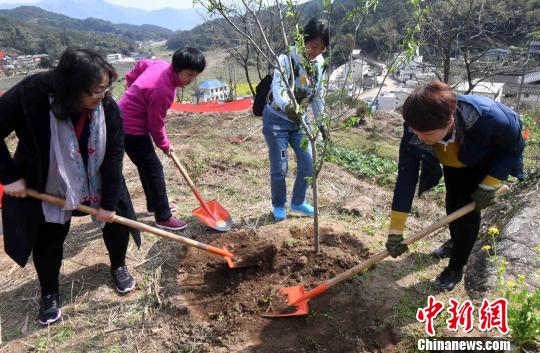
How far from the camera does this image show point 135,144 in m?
3.24

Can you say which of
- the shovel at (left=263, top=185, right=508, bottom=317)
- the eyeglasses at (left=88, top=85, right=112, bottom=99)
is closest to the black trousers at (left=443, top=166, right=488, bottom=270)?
the shovel at (left=263, top=185, right=508, bottom=317)

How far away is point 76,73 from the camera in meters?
1.82

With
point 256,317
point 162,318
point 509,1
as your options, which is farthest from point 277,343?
point 509,1

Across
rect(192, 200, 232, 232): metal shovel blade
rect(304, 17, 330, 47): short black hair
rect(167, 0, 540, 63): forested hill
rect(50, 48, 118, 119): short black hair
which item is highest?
rect(167, 0, 540, 63): forested hill

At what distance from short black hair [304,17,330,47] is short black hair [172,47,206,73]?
Result: 33.1 inches

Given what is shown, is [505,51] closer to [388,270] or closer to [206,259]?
[388,270]

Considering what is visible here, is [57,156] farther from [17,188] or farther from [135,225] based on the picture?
[135,225]

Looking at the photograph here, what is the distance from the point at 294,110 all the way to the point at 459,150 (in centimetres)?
105

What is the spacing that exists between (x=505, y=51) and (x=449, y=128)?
10.6 meters

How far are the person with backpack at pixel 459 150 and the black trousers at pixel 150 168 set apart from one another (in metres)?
2.06

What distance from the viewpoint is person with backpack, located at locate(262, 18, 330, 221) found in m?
2.79

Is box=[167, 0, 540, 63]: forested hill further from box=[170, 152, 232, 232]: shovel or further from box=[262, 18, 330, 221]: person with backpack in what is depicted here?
box=[170, 152, 232, 232]: shovel

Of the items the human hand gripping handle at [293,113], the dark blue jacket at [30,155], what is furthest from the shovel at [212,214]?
the human hand gripping handle at [293,113]

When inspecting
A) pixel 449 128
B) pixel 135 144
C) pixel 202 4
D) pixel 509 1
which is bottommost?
pixel 135 144
